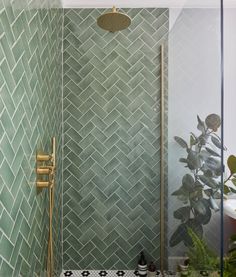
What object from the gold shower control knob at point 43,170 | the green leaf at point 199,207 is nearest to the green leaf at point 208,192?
the green leaf at point 199,207

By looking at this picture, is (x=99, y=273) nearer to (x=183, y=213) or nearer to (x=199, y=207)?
(x=183, y=213)

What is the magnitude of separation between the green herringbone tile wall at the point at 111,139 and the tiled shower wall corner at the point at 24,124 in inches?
18.7

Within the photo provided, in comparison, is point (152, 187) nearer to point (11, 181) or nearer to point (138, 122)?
point (138, 122)

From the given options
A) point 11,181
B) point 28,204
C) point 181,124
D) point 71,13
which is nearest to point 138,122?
point 181,124

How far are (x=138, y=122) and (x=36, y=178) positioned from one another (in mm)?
1162

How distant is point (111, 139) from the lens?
2.43 metres

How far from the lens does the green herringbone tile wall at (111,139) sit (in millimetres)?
2416

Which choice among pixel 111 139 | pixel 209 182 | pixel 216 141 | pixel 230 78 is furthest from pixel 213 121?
pixel 230 78

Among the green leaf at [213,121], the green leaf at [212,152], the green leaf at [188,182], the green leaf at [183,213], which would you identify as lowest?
the green leaf at [183,213]

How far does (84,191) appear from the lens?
243 cm

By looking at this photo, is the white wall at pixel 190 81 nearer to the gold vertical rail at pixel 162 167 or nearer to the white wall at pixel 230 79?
the gold vertical rail at pixel 162 167

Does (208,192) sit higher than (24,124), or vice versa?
(24,124)

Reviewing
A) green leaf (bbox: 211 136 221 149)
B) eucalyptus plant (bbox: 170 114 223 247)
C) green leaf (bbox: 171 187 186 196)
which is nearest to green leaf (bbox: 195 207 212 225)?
eucalyptus plant (bbox: 170 114 223 247)

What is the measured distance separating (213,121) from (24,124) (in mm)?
924
